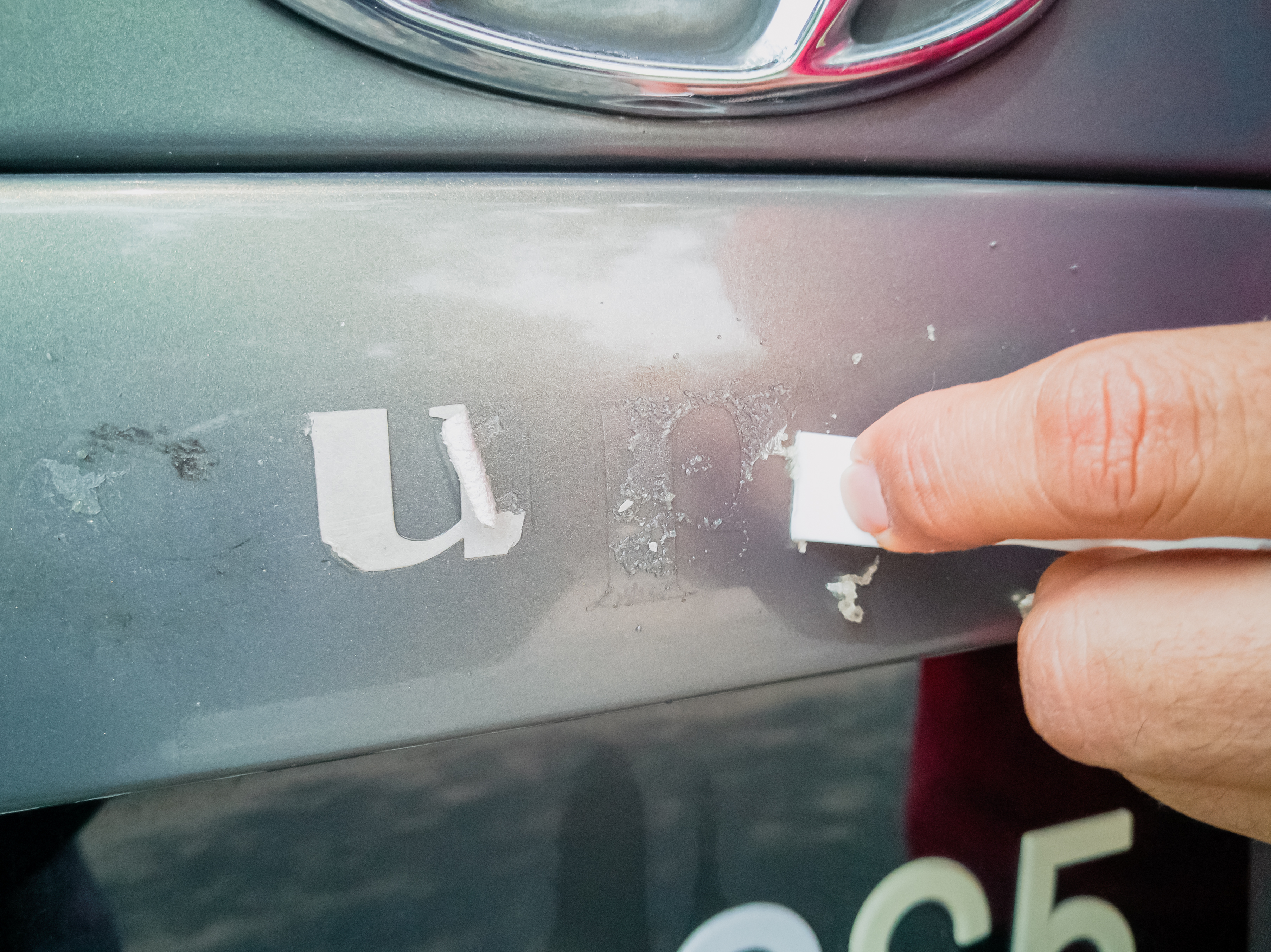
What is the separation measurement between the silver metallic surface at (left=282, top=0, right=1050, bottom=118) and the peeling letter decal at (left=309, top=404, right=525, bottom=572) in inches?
7.9

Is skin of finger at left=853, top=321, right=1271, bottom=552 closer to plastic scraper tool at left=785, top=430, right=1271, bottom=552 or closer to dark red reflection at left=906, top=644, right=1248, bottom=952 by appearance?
plastic scraper tool at left=785, top=430, right=1271, bottom=552

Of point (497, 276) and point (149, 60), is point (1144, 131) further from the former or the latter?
point (149, 60)

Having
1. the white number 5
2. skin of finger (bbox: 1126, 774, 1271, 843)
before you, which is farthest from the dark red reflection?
skin of finger (bbox: 1126, 774, 1271, 843)

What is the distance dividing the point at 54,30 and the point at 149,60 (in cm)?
4

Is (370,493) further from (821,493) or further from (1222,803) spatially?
(1222,803)

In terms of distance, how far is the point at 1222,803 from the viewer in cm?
45

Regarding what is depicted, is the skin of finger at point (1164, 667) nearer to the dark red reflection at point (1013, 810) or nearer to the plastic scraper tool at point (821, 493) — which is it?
the plastic scraper tool at point (821, 493)

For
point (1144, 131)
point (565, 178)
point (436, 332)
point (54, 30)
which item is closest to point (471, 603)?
point (436, 332)

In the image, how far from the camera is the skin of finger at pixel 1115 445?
323 mm

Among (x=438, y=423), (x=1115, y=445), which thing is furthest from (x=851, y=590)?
(x=438, y=423)

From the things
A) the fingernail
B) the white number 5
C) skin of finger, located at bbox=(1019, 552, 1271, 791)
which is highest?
the fingernail

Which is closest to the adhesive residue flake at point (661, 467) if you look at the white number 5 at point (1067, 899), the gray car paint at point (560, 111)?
the gray car paint at point (560, 111)

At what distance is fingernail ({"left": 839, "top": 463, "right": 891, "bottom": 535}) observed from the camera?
1.40 feet

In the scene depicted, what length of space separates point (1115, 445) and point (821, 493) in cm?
16
